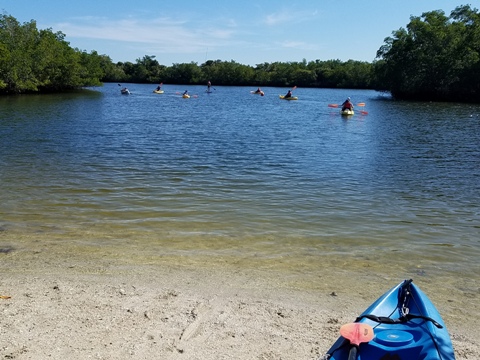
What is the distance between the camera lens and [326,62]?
194375 mm

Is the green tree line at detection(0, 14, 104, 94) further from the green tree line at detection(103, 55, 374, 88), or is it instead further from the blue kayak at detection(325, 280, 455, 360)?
the green tree line at detection(103, 55, 374, 88)

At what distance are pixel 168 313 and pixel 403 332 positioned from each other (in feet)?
8.75

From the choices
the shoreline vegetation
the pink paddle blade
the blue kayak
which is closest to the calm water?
the blue kayak

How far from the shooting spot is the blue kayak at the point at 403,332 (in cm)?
412

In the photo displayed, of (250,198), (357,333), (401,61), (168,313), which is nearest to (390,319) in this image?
(357,333)

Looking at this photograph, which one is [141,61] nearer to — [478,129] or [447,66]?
[447,66]

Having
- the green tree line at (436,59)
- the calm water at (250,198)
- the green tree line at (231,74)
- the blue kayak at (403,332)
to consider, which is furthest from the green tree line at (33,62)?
the green tree line at (231,74)

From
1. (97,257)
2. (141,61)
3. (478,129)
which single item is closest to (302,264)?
(97,257)

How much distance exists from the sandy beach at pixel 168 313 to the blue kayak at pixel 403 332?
603 mm

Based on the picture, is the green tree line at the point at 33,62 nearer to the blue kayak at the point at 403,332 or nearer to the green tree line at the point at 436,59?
the green tree line at the point at 436,59

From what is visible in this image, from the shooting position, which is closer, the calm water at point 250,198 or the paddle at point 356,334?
the paddle at point 356,334

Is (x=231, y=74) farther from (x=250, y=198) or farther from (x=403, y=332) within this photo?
(x=403, y=332)

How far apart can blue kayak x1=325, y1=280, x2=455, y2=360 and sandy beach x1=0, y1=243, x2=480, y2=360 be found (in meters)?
0.60

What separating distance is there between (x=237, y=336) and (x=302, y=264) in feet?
9.10
